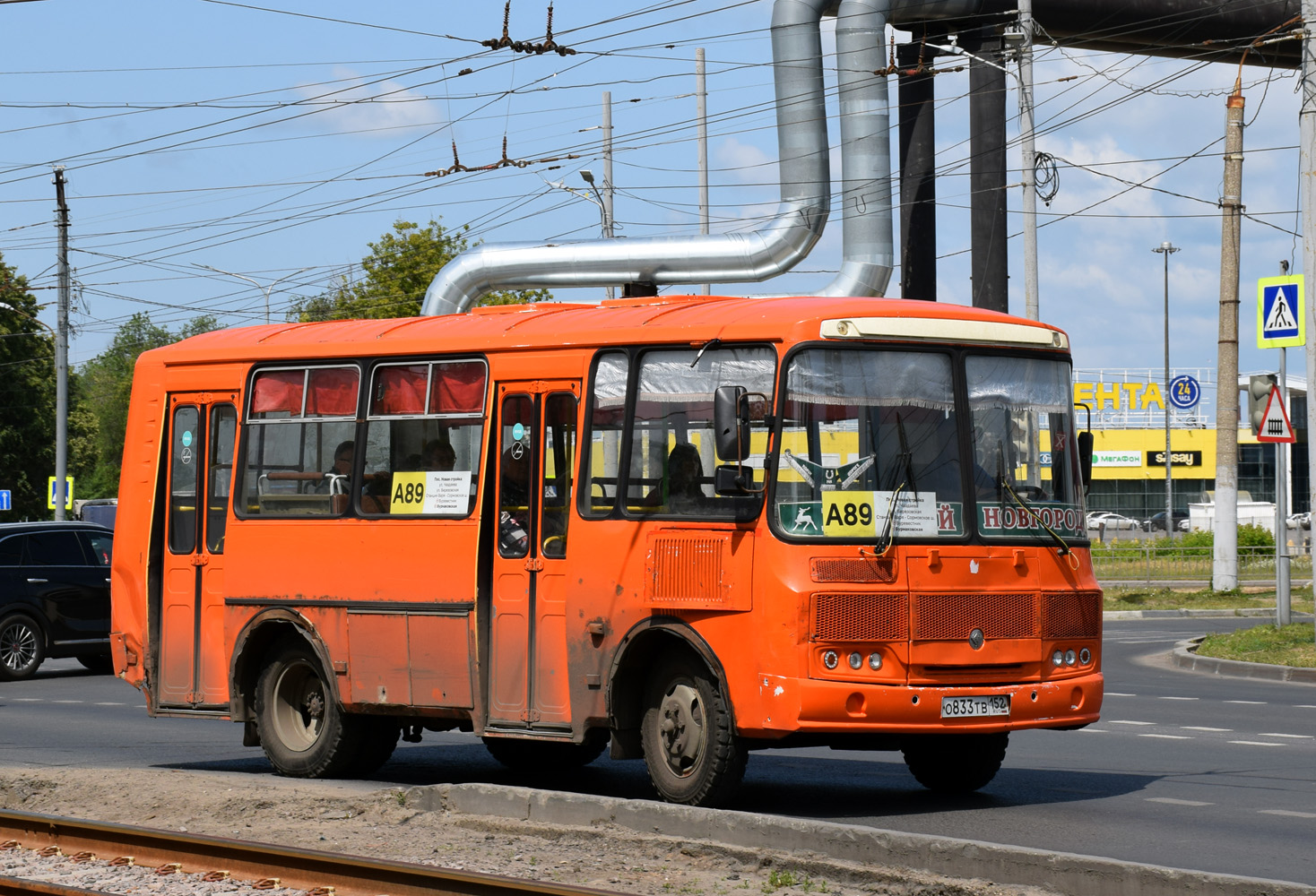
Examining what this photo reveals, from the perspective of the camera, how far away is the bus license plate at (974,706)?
10508mm

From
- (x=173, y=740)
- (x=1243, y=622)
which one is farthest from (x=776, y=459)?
(x=1243, y=622)

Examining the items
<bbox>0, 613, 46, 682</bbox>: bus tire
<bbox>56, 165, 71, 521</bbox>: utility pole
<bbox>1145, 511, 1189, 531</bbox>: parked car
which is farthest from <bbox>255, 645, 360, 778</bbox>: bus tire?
<bbox>1145, 511, 1189, 531</bbox>: parked car

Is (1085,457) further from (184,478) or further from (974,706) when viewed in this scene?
(184,478)

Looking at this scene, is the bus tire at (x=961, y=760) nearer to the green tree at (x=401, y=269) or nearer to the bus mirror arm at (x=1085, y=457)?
the bus mirror arm at (x=1085, y=457)

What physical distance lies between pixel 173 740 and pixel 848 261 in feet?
49.0

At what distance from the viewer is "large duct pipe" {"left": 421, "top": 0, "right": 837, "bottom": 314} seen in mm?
28547

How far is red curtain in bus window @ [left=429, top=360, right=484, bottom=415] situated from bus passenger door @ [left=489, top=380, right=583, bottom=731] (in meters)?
0.27

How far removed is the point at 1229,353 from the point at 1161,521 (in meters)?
50.7

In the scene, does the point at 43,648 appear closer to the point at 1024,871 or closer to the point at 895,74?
the point at 895,74

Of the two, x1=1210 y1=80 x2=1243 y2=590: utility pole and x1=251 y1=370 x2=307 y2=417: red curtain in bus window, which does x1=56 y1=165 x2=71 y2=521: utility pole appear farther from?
x1=251 y1=370 x2=307 y2=417: red curtain in bus window

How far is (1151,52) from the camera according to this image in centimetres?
3472

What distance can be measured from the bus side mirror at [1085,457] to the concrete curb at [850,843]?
3.58 metres

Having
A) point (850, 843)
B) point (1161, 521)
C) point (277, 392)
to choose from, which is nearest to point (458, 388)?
point (277, 392)

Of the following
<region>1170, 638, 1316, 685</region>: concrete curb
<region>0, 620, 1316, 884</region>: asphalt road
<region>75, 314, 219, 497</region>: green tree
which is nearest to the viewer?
<region>0, 620, 1316, 884</region>: asphalt road
